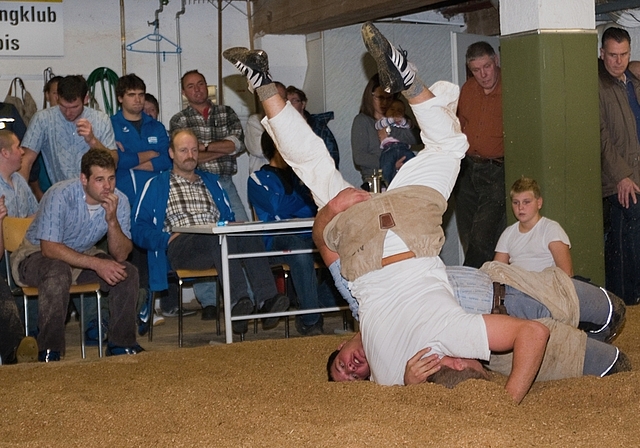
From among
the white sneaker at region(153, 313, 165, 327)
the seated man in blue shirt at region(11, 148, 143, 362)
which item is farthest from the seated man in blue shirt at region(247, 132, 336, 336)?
the white sneaker at region(153, 313, 165, 327)

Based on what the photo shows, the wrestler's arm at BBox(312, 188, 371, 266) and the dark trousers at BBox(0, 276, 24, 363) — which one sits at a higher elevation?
the wrestler's arm at BBox(312, 188, 371, 266)

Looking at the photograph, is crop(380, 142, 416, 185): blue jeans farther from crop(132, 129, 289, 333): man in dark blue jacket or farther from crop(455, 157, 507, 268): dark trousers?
crop(132, 129, 289, 333): man in dark blue jacket

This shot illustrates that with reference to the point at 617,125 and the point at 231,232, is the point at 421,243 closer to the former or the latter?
the point at 231,232

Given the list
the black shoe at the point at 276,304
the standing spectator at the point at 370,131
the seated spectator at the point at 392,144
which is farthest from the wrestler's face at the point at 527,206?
the standing spectator at the point at 370,131

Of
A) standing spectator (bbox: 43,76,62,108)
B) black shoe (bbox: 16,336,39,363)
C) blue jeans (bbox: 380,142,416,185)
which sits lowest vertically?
black shoe (bbox: 16,336,39,363)

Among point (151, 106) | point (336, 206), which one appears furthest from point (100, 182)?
point (336, 206)

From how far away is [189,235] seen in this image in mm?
A: 5715

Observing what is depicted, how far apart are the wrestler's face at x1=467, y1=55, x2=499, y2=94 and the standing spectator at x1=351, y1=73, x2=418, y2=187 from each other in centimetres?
90

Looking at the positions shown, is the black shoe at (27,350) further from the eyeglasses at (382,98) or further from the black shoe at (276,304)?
the eyeglasses at (382,98)

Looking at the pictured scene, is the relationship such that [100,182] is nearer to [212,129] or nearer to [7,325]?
[7,325]

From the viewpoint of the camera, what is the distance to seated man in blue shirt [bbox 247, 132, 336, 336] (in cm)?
592

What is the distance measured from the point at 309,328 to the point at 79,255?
1.56m

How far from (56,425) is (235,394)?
71cm

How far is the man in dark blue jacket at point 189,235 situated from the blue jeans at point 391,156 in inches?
47.4
